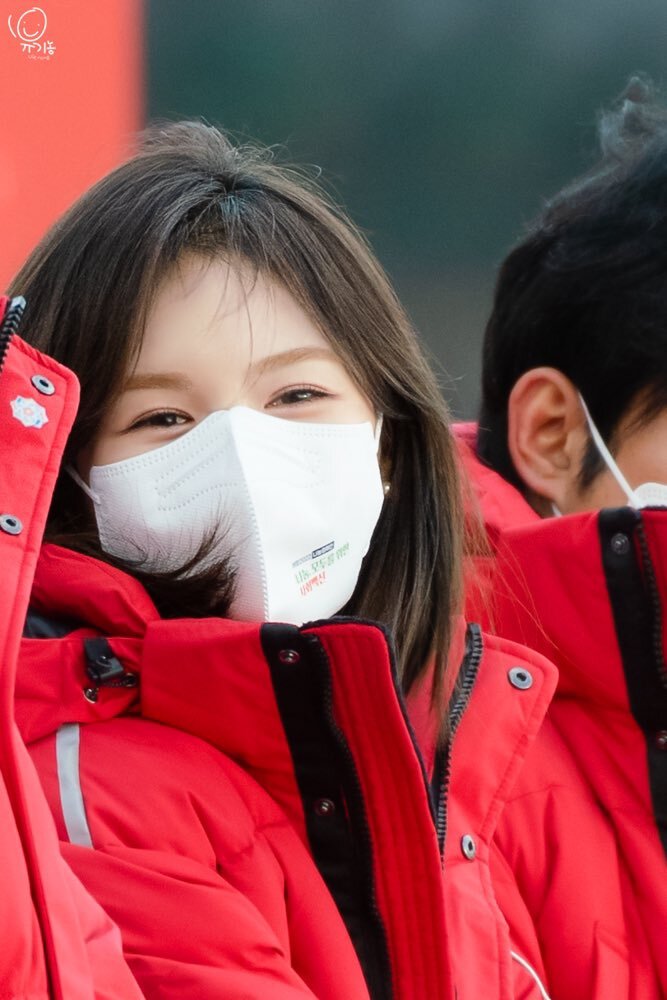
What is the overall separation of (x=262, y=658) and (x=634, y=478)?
0.74 metres

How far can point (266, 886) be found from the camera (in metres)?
1.40

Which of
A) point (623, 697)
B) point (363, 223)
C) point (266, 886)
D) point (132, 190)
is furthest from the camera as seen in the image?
point (363, 223)

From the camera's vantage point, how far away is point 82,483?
158cm

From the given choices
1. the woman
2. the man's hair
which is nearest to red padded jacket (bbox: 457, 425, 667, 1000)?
the woman

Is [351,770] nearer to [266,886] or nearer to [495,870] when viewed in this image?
[266,886]

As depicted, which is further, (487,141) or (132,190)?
(487,141)

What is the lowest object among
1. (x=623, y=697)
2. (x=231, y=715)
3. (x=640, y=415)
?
(x=623, y=697)

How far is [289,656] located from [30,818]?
399 mm

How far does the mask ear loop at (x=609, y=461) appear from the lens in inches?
77.2

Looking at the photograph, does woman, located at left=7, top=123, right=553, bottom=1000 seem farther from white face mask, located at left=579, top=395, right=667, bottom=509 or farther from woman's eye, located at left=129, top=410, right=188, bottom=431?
white face mask, located at left=579, top=395, right=667, bottom=509

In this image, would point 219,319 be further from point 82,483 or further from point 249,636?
point 249,636

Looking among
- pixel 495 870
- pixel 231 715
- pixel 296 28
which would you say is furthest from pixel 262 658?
pixel 296 28

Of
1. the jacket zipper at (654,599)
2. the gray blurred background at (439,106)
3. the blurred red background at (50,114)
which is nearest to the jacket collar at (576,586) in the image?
the jacket zipper at (654,599)

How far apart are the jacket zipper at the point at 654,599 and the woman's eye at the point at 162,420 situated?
0.57m
